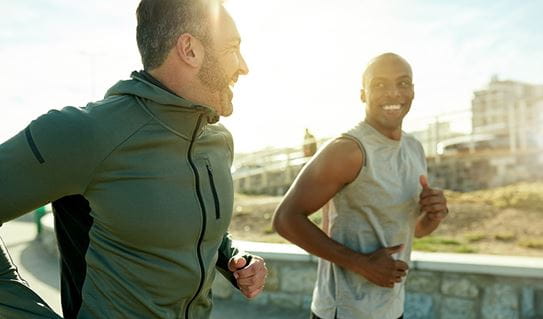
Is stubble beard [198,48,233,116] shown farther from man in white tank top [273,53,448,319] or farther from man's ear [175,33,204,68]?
man in white tank top [273,53,448,319]

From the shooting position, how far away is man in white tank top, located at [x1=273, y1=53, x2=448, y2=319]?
8.56 ft

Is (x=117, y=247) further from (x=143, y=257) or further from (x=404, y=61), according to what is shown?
(x=404, y=61)

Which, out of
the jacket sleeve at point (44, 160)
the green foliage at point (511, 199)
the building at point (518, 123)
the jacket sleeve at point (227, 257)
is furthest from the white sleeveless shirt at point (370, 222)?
the building at point (518, 123)

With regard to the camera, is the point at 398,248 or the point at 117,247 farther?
the point at 398,248

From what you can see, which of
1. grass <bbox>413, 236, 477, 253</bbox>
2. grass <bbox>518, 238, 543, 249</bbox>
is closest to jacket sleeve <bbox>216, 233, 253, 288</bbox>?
grass <bbox>413, 236, 477, 253</bbox>

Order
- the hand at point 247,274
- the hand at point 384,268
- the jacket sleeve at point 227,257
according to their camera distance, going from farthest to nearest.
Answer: the hand at point 384,268
the jacket sleeve at point 227,257
the hand at point 247,274

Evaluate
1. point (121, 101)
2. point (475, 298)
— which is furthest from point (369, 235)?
point (475, 298)

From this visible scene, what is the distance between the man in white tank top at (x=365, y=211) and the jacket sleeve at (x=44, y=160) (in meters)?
Result: 1.44

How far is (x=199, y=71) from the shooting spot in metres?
1.70

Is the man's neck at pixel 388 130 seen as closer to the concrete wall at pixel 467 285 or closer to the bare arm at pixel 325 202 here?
the bare arm at pixel 325 202

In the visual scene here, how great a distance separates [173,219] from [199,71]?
0.46 metres

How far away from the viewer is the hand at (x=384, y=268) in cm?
251

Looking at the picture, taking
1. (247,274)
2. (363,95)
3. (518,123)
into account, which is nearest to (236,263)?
(247,274)

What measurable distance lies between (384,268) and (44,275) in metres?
6.24
